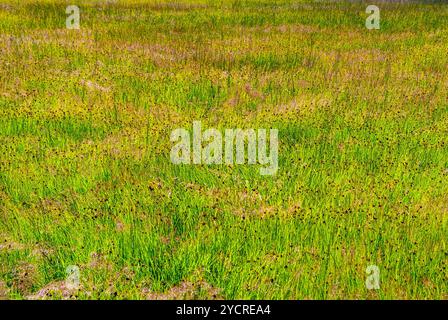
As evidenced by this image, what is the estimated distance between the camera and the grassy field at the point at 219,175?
3820 millimetres

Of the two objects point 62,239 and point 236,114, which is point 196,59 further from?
point 62,239

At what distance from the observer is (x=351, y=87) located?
878 cm

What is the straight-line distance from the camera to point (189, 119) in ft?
23.4

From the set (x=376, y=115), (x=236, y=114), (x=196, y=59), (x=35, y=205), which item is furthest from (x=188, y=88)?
(x=35, y=205)

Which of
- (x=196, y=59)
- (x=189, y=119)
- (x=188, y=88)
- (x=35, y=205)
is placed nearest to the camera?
(x=35, y=205)

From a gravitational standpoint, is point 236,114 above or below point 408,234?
above

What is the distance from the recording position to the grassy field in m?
3.82

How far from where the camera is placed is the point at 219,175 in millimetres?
5312

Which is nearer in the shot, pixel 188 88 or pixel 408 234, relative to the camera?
pixel 408 234
